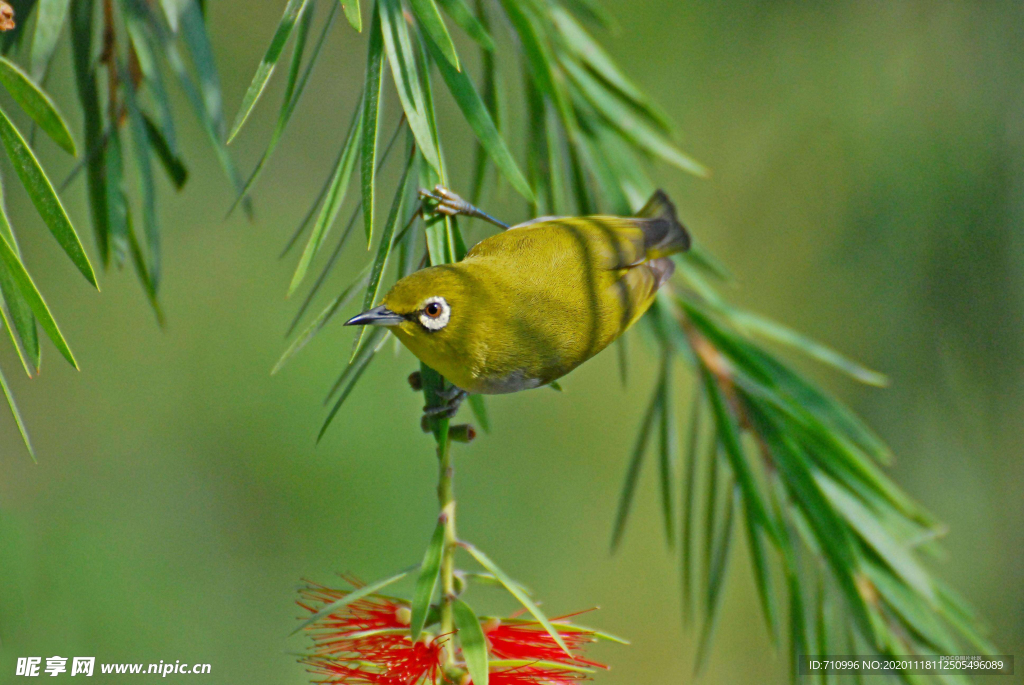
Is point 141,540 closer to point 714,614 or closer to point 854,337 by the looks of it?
point 714,614

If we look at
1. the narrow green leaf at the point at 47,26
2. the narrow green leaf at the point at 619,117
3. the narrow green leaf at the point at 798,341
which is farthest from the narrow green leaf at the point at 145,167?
the narrow green leaf at the point at 798,341

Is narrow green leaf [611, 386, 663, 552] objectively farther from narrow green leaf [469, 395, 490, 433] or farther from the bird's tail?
narrow green leaf [469, 395, 490, 433]

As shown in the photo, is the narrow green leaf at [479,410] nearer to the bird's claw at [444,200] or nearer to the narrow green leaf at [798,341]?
the bird's claw at [444,200]

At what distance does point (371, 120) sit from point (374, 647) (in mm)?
720

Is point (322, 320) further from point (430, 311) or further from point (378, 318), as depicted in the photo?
point (430, 311)

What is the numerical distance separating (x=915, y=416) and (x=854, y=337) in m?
0.65

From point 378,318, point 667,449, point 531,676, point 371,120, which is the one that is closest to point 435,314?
point 378,318

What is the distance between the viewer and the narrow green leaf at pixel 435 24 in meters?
1.05

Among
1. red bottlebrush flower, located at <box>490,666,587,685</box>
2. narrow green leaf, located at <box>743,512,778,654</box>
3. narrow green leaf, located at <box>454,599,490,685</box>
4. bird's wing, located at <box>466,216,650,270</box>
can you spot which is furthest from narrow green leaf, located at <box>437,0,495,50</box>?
narrow green leaf, located at <box>743,512,778,654</box>

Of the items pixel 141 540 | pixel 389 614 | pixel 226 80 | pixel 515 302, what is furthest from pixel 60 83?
pixel 389 614

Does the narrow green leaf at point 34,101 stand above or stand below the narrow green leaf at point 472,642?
above

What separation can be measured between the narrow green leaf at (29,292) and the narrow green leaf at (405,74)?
48 cm

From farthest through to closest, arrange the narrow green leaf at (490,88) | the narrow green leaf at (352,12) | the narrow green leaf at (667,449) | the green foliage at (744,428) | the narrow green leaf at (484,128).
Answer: the narrow green leaf at (667,449) < the green foliage at (744,428) < the narrow green leaf at (490,88) < the narrow green leaf at (484,128) < the narrow green leaf at (352,12)

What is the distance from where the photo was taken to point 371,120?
1.08 m
